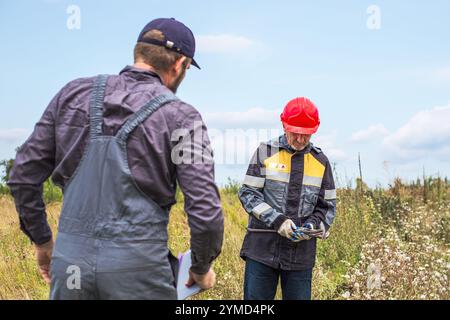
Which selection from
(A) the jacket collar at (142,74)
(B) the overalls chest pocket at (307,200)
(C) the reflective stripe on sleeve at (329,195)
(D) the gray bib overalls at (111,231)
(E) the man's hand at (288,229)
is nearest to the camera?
(D) the gray bib overalls at (111,231)

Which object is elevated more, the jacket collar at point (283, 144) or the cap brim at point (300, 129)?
the cap brim at point (300, 129)

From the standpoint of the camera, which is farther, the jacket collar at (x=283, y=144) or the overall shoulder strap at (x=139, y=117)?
the jacket collar at (x=283, y=144)

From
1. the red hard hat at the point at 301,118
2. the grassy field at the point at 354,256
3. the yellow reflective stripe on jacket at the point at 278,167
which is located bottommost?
the grassy field at the point at 354,256

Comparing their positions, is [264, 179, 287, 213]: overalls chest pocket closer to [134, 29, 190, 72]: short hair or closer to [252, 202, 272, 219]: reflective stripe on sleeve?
[252, 202, 272, 219]: reflective stripe on sleeve

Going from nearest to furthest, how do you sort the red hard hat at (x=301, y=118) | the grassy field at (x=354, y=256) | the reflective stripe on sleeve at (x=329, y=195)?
the red hard hat at (x=301, y=118) < the reflective stripe on sleeve at (x=329, y=195) < the grassy field at (x=354, y=256)

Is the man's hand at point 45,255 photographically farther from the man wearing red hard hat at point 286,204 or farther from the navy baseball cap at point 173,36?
the man wearing red hard hat at point 286,204

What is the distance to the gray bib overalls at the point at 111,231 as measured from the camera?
2.71 metres

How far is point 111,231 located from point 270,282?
2.04 metres

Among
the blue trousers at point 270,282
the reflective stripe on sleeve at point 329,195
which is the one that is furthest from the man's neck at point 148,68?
the reflective stripe on sleeve at point 329,195

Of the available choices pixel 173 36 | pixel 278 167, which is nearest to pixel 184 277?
pixel 173 36

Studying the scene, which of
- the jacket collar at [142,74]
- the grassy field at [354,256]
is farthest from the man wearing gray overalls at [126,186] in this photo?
the grassy field at [354,256]
